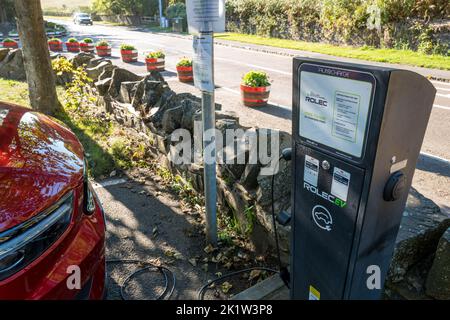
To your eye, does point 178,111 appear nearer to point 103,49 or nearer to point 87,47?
point 103,49

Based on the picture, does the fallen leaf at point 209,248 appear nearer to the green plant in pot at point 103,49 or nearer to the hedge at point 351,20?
the hedge at point 351,20

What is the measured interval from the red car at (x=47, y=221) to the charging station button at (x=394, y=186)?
70.1 inches

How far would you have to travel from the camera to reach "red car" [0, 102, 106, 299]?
5.89ft

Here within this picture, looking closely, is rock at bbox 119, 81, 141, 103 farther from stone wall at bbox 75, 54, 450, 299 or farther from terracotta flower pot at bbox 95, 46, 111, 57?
terracotta flower pot at bbox 95, 46, 111, 57

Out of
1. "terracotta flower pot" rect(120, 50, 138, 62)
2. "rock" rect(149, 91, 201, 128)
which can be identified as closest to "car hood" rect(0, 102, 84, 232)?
"rock" rect(149, 91, 201, 128)

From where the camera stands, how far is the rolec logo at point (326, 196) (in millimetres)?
1839

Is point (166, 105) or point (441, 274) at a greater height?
point (166, 105)

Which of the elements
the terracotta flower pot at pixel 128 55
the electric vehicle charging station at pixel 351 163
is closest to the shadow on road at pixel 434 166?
→ the electric vehicle charging station at pixel 351 163

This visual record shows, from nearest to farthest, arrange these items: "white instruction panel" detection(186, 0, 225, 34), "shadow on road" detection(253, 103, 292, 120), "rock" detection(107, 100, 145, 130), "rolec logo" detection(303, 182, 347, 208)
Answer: "rolec logo" detection(303, 182, 347, 208)
"white instruction panel" detection(186, 0, 225, 34)
"rock" detection(107, 100, 145, 130)
"shadow on road" detection(253, 103, 292, 120)

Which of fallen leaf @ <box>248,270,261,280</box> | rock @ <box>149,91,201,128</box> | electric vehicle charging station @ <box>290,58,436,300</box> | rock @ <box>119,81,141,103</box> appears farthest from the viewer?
rock @ <box>119,81,141,103</box>

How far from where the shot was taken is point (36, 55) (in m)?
6.48

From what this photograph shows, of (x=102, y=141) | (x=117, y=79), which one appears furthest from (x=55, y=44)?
(x=102, y=141)

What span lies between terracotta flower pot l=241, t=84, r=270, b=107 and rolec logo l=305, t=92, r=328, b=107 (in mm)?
6927

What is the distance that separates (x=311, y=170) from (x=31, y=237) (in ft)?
5.13
